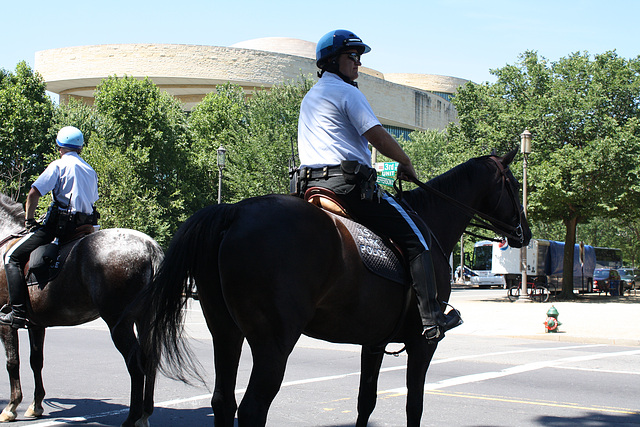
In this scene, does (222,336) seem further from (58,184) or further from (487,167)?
(58,184)

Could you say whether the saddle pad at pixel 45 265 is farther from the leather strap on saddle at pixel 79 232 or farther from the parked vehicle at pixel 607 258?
the parked vehicle at pixel 607 258

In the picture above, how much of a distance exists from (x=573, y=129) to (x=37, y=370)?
2897cm

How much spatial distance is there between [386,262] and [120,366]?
21.5 feet

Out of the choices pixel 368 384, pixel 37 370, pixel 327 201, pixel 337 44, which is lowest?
pixel 37 370

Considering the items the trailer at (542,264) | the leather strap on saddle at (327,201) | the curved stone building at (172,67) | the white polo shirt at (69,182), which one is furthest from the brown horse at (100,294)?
the curved stone building at (172,67)

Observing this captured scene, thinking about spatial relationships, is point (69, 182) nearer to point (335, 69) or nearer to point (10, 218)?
point (10, 218)

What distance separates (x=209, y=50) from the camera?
2675 inches

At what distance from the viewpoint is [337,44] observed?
4570 millimetres

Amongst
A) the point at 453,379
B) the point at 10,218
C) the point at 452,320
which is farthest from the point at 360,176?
the point at 453,379

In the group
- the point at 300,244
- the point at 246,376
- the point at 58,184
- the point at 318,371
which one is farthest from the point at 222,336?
the point at 318,371

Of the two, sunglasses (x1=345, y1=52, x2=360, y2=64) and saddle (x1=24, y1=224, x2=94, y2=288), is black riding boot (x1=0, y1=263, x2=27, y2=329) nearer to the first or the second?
saddle (x1=24, y1=224, x2=94, y2=288)

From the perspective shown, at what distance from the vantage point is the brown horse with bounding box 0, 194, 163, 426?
19.6ft

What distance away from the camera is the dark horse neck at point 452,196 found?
5289mm

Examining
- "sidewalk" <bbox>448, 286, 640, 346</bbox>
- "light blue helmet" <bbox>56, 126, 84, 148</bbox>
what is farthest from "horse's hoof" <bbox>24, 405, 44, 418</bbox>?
"sidewalk" <bbox>448, 286, 640, 346</bbox>
